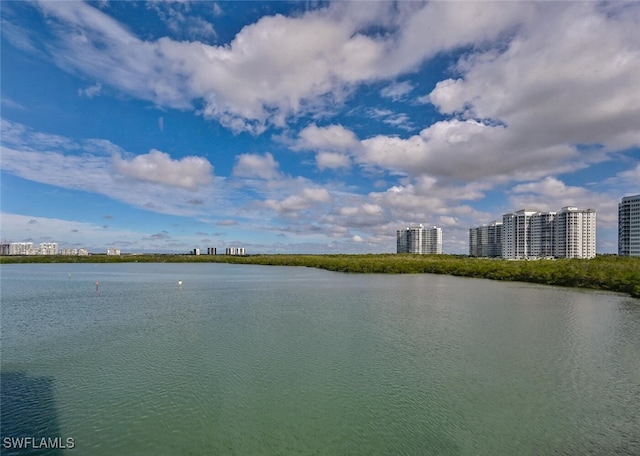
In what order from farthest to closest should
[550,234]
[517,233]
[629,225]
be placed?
[517,233] < [550,234] < [629,225]

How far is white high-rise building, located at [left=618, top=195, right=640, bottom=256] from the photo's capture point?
6175 cm

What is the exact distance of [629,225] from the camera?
209ft

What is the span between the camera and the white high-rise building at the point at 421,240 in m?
116

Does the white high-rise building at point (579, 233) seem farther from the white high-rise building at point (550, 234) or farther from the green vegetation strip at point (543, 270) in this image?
the green vegetation strip at point (543, 270)

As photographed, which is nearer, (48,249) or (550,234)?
(550,234)

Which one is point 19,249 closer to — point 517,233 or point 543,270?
point 517,233

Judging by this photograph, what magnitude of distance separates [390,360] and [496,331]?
8371mm

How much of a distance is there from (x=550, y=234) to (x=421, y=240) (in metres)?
43.8

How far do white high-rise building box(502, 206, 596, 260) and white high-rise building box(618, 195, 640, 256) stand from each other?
6.31m

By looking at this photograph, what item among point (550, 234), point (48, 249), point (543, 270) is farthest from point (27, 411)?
point (48, 249)

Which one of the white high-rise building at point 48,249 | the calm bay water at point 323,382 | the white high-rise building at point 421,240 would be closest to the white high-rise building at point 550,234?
the white high-rise building at point 421,240

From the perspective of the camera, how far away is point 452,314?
77.0ft

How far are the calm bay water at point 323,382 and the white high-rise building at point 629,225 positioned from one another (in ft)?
178

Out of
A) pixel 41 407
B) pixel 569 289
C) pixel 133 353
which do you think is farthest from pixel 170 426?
pixel 569 289
